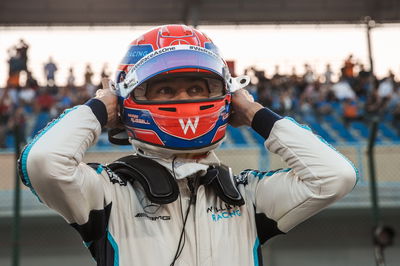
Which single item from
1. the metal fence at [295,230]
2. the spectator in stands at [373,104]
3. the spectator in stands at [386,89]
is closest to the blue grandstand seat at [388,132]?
the spectator in stands at [373,104]

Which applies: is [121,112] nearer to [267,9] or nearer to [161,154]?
[161,154]

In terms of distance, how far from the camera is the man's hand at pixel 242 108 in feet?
7.75

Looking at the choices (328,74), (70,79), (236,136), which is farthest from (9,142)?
(328,74)

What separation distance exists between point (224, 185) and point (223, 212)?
99 mm

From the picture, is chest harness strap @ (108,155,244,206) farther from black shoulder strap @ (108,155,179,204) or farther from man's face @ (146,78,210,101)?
man's face @ (146,78,210,101)

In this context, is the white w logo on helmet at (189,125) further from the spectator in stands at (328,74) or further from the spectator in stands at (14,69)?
the spectator in stands at (328,74)

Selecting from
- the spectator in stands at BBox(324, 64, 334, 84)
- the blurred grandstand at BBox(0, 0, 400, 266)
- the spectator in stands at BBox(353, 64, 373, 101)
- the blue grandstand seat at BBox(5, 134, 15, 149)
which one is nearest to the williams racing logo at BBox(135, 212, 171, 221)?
the blurred grandstand at BBox(0, 0, 400, 266)

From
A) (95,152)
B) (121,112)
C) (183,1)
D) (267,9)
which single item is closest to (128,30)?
(183,1)

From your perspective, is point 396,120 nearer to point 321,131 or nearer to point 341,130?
point 341,130

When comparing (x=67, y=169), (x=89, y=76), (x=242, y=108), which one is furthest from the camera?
(x=89, y=76)

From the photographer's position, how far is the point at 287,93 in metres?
13.2

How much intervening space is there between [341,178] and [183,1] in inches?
627

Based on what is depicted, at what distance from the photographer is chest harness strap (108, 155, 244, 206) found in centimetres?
210

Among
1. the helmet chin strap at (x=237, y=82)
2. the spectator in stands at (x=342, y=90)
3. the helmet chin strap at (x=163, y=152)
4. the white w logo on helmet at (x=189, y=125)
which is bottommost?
the helmet chin strap at (x=163, y=152)
